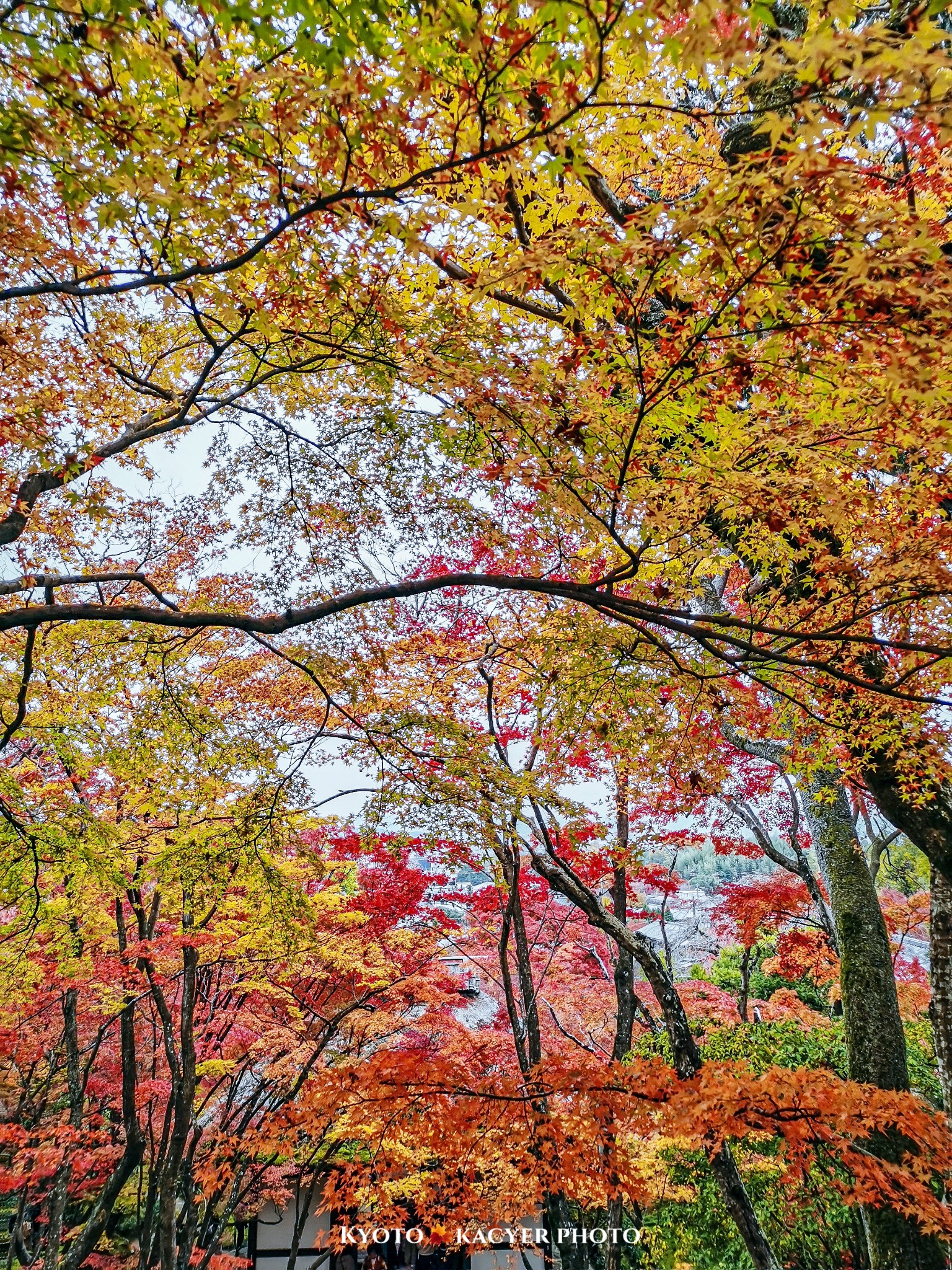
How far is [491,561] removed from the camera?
715 centimetres

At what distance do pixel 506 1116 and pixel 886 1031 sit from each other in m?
3.83

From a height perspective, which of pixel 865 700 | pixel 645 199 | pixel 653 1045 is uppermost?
pixel 645 199

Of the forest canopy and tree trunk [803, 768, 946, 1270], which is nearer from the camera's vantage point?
the forest canopy

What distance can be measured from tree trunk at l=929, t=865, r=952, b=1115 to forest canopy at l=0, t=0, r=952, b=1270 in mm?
57

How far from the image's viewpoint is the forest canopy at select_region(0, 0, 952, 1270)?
2.13 meters

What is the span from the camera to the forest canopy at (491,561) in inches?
84.0

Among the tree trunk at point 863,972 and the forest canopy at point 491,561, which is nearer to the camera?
the forest canopy at point 491,561

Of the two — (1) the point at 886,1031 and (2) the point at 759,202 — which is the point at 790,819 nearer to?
(1) the point at 886,1031

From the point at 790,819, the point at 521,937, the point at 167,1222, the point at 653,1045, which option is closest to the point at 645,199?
the point at 521,937

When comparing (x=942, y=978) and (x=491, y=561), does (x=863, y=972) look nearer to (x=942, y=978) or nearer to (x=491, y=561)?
(x=942, y=978)

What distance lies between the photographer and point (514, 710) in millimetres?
8031

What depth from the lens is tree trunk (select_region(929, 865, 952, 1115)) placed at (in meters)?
5.16

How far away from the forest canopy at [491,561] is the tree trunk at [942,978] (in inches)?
2.2

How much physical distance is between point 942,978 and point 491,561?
18.1ft
